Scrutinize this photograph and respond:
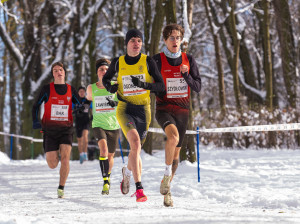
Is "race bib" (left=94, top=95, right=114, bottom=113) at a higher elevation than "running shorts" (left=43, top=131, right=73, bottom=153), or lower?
higher

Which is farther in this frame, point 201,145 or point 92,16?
point 92,16

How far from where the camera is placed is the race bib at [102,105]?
317 inches

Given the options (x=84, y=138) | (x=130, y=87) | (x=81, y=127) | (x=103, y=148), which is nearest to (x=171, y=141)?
(x=130, y=87)

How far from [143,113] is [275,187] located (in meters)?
2.62

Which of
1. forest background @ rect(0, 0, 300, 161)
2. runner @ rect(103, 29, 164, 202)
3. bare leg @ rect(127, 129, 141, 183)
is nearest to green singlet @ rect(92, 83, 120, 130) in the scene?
runner @ rect(103, 29, 164, 202)

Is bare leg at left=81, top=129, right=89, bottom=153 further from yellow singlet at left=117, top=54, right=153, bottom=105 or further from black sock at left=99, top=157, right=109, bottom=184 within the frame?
yellow singlet at left=117, top=54, right=153, bottom=105

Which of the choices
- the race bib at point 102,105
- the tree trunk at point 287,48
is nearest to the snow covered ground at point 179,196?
the race bib at point 102,105

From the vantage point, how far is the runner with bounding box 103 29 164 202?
5984 mm

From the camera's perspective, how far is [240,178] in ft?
27.9

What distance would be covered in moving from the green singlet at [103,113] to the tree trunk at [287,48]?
9.11m

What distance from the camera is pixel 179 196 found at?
7008mm

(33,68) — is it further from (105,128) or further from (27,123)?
(105,128)

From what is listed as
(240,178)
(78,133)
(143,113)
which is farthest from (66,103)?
(78,133)

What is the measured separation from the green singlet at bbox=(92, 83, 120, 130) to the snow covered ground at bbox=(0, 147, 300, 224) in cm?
110
